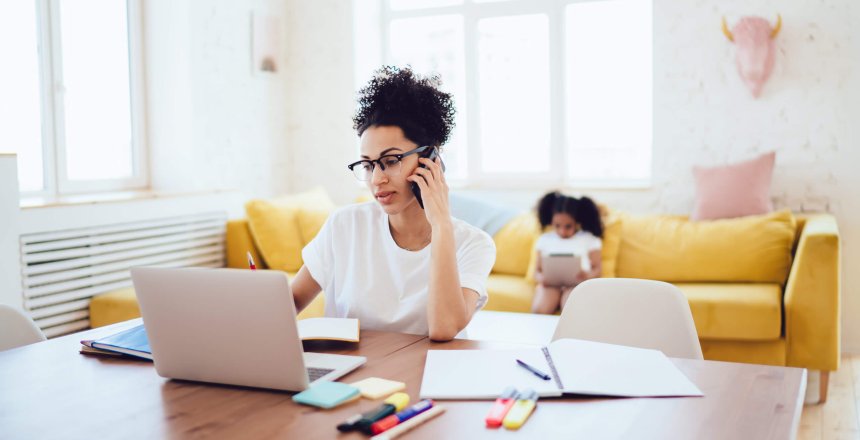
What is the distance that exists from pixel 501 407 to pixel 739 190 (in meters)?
3.14

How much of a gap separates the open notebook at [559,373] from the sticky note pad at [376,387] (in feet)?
0.15

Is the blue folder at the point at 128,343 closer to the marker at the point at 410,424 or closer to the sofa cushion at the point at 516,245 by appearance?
the marker at the point at 410,424

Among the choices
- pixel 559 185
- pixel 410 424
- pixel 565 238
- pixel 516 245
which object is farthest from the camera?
pixel 559 185

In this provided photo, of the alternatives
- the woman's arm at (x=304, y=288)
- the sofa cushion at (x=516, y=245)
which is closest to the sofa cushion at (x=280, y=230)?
the sofa cushion at (x=516, y=245)

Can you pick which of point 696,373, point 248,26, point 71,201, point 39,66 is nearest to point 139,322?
point 696,373

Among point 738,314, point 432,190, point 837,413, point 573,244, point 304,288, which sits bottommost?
point 837,413

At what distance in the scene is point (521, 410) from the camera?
1.12 m

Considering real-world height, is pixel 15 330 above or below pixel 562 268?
above

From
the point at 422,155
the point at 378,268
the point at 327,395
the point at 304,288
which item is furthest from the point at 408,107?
the point at 327,395

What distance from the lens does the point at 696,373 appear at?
1310 mm

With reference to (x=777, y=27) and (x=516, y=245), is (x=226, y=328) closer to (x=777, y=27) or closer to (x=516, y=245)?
(x=516, y=245)

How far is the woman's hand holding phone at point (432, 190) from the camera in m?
1.70

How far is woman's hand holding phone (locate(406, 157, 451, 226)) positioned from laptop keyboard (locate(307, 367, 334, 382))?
1.57ft

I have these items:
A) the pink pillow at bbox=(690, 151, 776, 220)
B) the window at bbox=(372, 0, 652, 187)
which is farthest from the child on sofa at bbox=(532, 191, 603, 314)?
the window at bbox=(372, 0, 652, 187)
